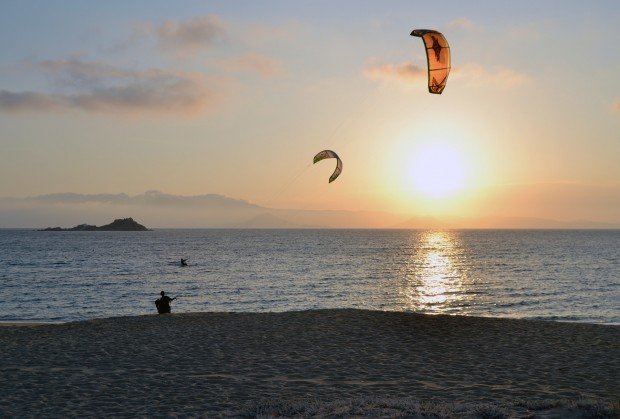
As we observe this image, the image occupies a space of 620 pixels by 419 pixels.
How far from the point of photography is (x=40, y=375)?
40.1ft

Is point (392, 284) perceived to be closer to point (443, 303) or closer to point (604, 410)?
point (443, 303)

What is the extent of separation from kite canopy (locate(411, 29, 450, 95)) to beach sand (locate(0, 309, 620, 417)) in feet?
26.5

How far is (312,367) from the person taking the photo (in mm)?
12945

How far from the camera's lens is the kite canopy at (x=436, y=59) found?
1902cm

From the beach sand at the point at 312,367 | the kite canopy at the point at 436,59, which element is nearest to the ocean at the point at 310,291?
the beach sand at the point at 312,367

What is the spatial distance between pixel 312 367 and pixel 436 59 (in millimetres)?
11511

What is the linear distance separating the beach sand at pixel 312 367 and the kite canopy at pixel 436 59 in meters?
8.06

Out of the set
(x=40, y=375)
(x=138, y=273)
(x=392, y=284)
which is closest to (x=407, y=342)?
(x=40, y=375)

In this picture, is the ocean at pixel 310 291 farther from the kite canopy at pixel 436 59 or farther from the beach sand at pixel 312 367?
the kite canopy at pixel 436 59

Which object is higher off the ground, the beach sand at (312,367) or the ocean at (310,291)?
the beach sand at (312,367)

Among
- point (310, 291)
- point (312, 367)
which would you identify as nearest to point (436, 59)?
point (312, 367)

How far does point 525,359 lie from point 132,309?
101ft

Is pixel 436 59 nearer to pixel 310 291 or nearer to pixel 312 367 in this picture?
pixel 312 367

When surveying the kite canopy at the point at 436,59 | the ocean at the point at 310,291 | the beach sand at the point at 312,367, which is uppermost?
the kite canopy at the point at 436,59
